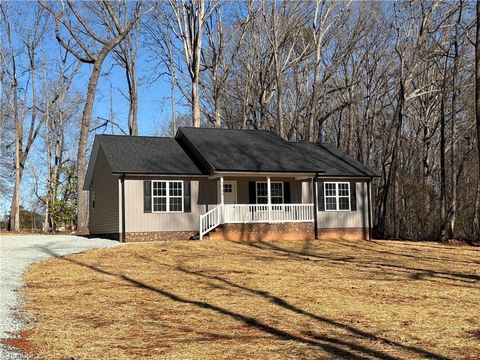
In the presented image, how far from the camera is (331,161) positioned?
24.6m

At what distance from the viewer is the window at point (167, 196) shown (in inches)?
805

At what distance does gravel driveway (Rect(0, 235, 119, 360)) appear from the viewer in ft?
22.0

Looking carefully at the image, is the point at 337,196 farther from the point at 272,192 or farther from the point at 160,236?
the point at 160,236

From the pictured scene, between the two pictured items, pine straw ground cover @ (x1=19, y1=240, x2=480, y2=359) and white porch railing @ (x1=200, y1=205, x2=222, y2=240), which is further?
white porch railing @ (x1=200, y1=205, x2=222, y2=240)

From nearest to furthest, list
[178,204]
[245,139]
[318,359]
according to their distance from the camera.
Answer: [318,359]
[178,204]
[245,139]

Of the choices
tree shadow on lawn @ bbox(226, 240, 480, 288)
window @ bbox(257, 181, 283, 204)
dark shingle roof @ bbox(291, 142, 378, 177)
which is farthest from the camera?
dark shingle roof @ bbox(291, 142, 378, 177)

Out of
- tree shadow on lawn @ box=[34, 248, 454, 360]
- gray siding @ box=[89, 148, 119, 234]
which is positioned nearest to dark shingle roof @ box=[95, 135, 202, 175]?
gray siding @ box=[89, 148, 119, 234]

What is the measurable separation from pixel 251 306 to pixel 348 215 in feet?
50.5

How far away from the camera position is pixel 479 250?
19.1 meters

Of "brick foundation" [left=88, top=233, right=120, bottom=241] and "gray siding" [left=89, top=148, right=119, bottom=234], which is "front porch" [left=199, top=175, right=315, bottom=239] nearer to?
"brick foundation" [left=88, top=233, right=120, bottom=241]

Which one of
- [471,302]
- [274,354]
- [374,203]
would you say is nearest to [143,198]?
[471,302]

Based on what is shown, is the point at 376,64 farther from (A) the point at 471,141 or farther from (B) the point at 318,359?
(B) the point at 318,359

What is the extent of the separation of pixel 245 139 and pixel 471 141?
14.5 m

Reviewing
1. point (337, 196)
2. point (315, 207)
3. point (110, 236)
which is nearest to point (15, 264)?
point (110, 236)
